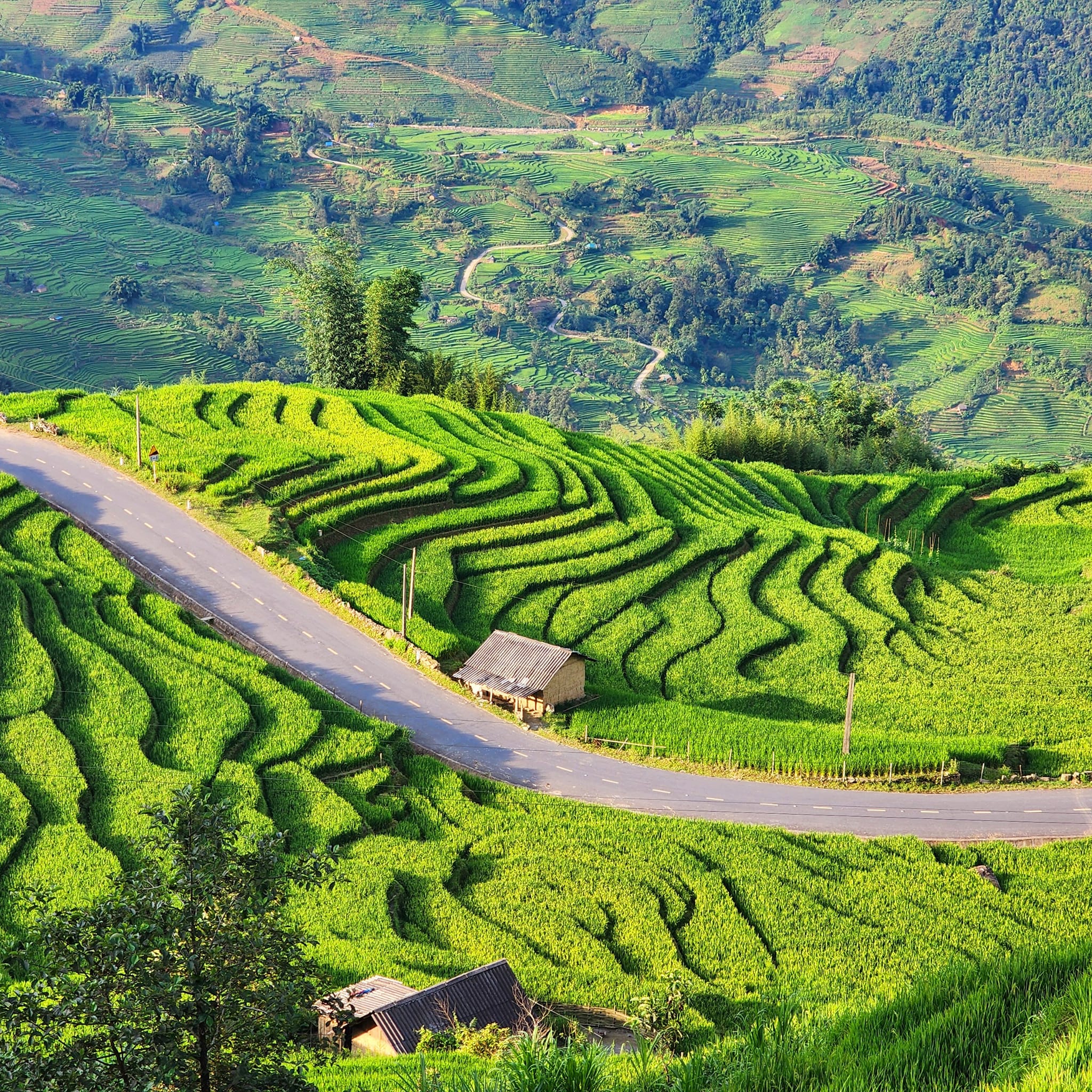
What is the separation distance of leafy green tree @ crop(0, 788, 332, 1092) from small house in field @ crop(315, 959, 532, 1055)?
18.3 feet

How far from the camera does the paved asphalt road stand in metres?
31.5

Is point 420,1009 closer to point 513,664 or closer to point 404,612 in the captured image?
→ point 513,664

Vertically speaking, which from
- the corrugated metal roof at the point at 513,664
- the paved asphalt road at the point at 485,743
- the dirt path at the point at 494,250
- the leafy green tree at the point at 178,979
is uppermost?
the leafy green tree at the point at 178,979

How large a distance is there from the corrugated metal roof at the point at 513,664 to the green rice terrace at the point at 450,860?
11.3 feet

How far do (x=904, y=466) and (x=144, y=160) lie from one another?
10166 centimetres

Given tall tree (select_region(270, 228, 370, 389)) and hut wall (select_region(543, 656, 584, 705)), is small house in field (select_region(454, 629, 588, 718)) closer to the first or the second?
hut wall (select_region(543, 656, 584, 705))

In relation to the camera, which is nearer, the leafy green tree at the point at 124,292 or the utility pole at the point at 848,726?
the utility pole at the point at 848,726

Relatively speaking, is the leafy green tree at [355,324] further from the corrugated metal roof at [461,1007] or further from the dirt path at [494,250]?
the dirt path at [494,250]

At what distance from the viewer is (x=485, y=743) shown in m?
33.7

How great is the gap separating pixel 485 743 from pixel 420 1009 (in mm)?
13262

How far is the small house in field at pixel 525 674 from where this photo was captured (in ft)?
114

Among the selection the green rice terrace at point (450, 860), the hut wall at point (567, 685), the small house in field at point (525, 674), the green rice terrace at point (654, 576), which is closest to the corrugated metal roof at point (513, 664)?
the small house in field at point (525, 674)

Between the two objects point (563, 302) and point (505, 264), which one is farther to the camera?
point (505, 264)

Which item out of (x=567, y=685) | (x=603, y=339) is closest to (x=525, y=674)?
(x=567, y=685)
